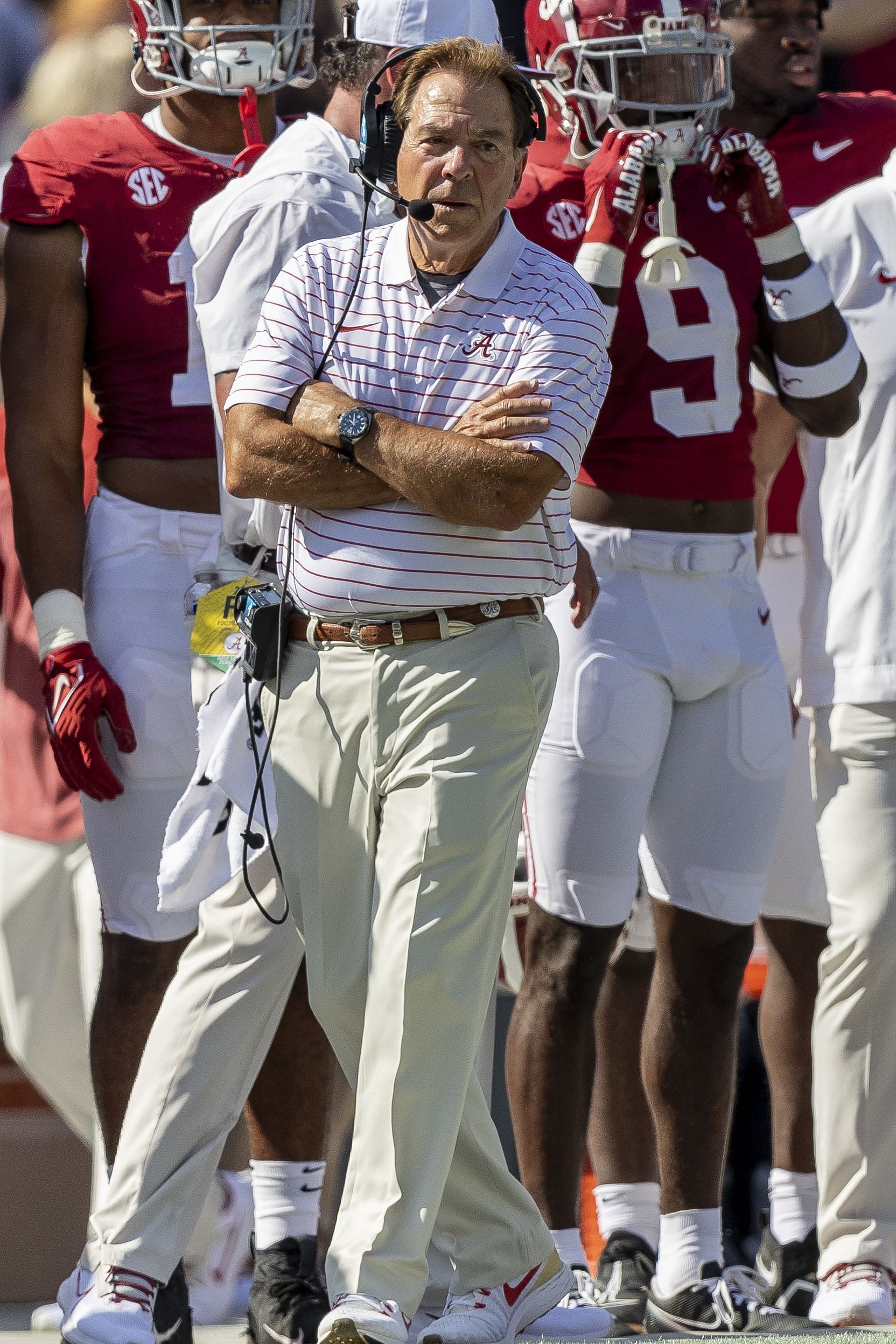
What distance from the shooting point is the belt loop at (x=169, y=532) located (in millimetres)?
3367

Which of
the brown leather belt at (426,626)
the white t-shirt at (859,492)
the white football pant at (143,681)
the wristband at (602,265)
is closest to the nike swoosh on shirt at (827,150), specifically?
the white t-shirt at (859,492)

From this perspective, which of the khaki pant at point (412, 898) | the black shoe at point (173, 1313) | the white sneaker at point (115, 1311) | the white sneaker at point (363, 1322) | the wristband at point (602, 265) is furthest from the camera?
the wristband at point (602, 265)

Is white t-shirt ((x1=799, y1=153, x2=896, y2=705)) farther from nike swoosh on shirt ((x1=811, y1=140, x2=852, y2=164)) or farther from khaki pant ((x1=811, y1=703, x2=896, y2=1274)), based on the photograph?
nike swoosh on shirt ((x1=811, y1=140, x2=852, y2=164))

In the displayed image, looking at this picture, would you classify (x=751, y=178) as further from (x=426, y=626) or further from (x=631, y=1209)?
(x=631, y=1209)

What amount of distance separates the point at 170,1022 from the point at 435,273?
43.0 inches

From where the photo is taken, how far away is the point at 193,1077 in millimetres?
2848

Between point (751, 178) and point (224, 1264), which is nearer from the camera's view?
Result: point (751, 178)

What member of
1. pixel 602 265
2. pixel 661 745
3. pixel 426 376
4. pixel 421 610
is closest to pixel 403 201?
pixel 426 376

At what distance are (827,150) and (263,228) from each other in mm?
1890

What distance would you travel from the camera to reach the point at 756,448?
3.85 meters

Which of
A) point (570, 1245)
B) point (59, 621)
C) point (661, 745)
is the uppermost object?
point (59, 621)

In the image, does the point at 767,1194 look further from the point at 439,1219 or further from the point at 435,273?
the point at 435,273

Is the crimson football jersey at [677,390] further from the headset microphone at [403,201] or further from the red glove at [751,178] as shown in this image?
the headset microphone at [403,201]

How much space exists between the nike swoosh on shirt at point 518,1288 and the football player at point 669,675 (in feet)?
1.79
